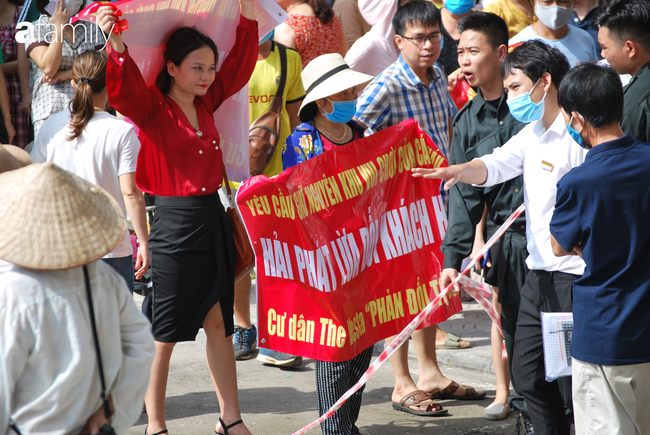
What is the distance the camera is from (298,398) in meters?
5.08

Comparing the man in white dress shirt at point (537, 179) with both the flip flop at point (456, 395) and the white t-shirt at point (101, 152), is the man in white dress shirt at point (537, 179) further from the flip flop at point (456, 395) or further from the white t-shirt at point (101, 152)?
the white t-shirt at point (101, 152)

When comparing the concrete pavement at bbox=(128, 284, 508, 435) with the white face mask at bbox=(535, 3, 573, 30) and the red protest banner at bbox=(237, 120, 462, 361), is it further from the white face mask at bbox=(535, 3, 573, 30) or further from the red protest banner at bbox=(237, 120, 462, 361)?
the white face mask at bbox=(535, 3, 573, 30)

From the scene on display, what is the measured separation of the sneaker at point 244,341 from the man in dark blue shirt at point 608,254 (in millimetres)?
3317

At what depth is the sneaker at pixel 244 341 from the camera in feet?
19.2

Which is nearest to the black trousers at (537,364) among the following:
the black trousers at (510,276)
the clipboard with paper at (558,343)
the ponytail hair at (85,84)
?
the clipboard with paper at (558,343)

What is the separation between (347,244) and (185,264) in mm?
925

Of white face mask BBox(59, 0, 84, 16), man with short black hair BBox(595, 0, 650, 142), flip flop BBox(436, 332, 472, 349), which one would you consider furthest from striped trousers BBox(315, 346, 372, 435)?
white face mask BBox(59, 0, 84, 16)

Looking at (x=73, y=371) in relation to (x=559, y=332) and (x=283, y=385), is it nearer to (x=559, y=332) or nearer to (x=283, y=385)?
(x=559, y=332)

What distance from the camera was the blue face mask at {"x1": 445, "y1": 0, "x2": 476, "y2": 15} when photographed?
24.0 feet

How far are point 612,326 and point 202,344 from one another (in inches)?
163

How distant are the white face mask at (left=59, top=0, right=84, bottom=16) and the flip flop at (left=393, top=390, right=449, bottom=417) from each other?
4334mm

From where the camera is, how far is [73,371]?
6.93 ft

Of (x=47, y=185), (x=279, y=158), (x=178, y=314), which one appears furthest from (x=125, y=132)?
(x=47, y=185)

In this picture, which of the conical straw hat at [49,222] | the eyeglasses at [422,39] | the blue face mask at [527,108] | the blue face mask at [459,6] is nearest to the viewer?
the conical straw hat at [49,222]
